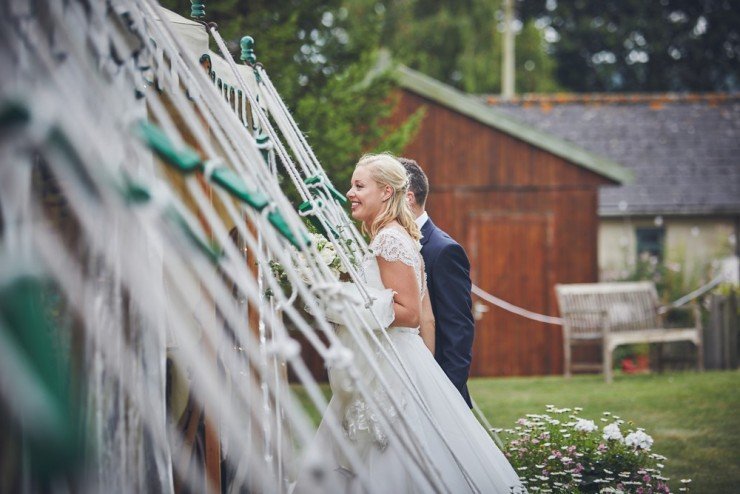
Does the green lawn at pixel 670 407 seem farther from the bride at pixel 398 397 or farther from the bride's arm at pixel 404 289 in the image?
the bride's arm at pixel 404 289

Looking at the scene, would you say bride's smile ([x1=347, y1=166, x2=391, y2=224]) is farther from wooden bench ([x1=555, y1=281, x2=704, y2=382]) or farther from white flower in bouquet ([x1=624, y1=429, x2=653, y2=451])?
wooden bench ([x1=555, y1=281, x2=704, y2=382])

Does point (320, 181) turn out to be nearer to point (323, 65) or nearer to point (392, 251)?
point (392, 251)

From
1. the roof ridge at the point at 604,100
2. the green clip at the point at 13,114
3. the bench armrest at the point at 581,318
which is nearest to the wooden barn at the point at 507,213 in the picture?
the bench armrest at the point at 581,318

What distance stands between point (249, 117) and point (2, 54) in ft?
8.60

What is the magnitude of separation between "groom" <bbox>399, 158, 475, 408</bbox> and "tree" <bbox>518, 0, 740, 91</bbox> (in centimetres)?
2668

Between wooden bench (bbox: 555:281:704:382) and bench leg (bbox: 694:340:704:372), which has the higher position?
wooden bench (bbox: 555:281:704:382)

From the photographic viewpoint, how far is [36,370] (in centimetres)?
190

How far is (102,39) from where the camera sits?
97.4 inches

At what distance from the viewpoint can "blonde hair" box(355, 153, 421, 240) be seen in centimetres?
405

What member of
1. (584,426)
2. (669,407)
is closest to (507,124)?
(669,407)

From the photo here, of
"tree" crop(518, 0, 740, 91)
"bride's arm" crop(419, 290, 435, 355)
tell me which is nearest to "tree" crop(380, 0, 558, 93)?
"tree" crop(518, 0, 740, 91)

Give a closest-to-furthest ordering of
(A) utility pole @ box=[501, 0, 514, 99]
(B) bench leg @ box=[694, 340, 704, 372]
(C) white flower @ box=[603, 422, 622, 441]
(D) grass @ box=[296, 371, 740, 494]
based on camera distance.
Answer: (C) white flower @ box=[603, 422, 622, 441], (D) grass @ box=[296, 371, 740, 494], (B) bench leg @ box=[694, 340, 704, 372], (A) utility pole @ box=[501, 0, 514, 99]

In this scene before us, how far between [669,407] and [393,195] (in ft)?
18.7

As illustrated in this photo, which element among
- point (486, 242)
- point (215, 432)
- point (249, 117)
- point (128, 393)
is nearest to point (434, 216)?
point (486, 242)
